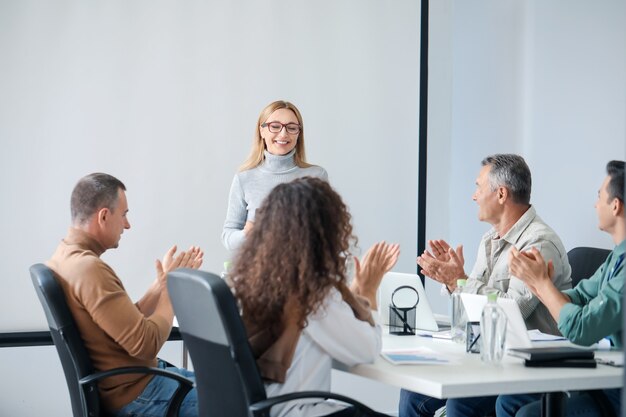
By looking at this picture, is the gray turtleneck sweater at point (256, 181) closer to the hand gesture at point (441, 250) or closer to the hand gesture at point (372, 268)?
the hand gesture at point (441, 250)

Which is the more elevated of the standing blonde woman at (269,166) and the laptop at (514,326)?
the standing blonde woman at (269,166)

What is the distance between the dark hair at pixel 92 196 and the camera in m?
3.03

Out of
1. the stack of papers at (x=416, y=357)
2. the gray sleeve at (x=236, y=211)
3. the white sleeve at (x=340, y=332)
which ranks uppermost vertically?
the gray sleeve at (x=236, y=211)

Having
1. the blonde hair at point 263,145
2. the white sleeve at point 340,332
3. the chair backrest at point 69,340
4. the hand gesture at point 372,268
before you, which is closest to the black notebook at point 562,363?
the white sleeve at point 340,332

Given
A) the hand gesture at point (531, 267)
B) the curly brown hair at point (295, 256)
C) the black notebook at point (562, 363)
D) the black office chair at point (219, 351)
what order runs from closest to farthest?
1. the black office chair at point (219, 351)
2. the curly brown hair at point (295, 256)
3. the black notebook at point (562, 363)
4. the hand gesture at point (531, 267)

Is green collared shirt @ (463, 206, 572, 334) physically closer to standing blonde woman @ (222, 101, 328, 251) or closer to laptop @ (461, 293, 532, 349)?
laptop @ (461, 293, 532, 349)

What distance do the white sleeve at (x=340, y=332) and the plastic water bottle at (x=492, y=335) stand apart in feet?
1.11

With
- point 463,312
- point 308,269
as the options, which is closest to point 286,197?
point 308,269

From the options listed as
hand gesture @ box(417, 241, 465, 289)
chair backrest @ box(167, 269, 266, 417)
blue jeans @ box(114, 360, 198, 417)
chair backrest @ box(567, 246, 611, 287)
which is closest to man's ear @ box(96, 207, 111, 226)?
blue jeans @ box(114, 360, 198, 417)

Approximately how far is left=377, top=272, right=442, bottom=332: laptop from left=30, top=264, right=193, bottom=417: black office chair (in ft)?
3.12

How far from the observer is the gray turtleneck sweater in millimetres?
4203

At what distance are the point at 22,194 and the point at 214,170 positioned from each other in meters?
0.99

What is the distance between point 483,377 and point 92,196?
1505 mm

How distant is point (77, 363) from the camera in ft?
8.98
